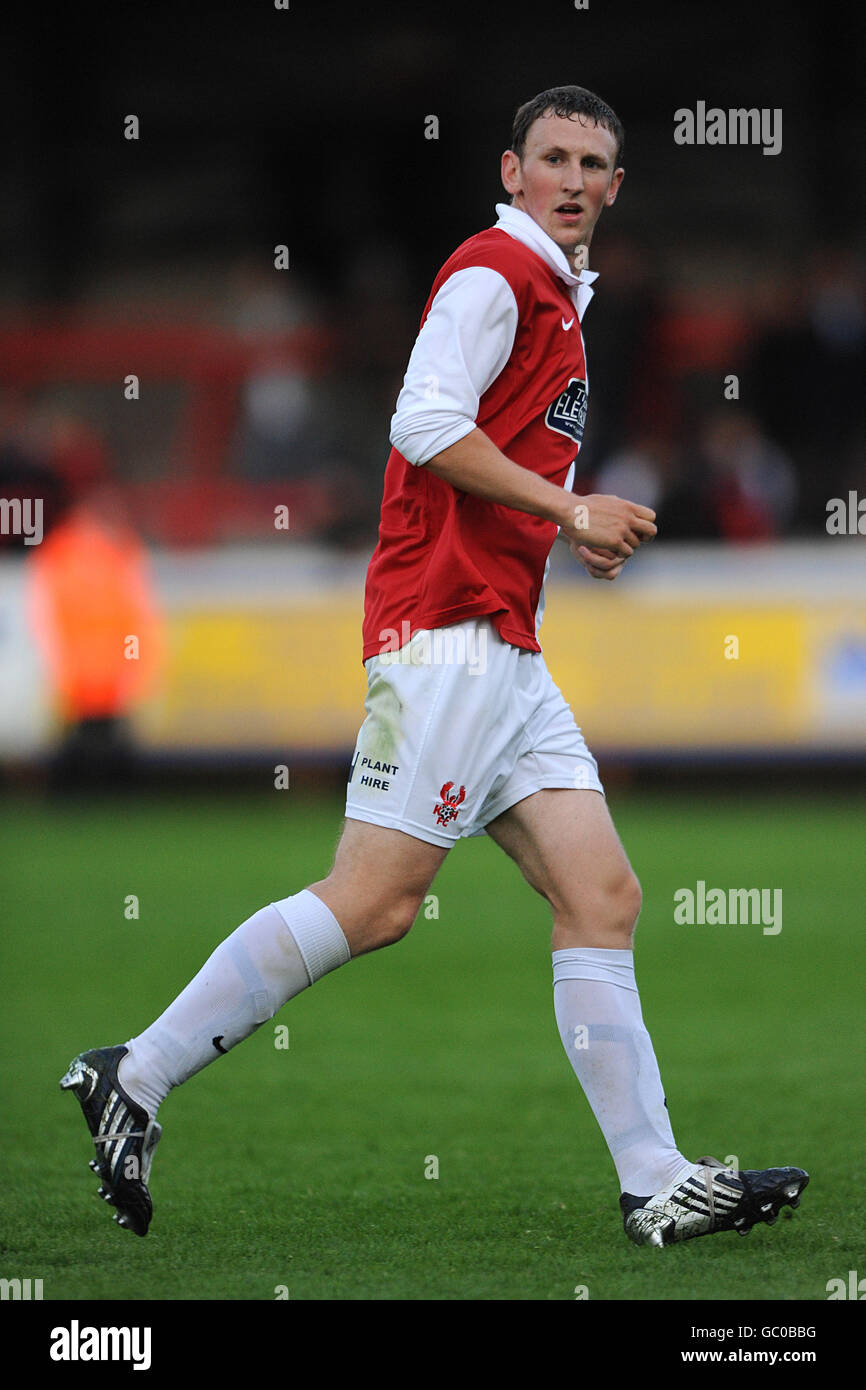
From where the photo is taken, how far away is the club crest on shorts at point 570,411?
174 inches

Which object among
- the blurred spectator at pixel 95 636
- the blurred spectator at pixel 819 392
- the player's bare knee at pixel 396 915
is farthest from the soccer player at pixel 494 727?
the blurred spectator at pixel 819 392

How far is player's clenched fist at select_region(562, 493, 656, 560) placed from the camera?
4156 mm

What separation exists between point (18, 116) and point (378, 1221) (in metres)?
17.3

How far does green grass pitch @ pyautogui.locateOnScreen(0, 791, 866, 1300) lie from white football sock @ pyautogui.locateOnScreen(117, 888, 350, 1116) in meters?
0.37

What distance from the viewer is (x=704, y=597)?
42.5ft

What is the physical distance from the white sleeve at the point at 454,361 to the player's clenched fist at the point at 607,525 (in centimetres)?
28

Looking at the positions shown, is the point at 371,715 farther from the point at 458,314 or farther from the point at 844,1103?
the point at 844,1103

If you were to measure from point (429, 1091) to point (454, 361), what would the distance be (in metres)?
2.53

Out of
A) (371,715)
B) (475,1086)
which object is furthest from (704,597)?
(371,715)

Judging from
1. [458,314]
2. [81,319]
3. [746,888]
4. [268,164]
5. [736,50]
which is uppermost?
[736,50]

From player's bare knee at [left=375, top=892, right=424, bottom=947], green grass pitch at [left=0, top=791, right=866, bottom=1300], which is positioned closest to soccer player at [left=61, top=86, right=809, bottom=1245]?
player's bare knee at [left=375, top=892, right=424, bottom=947]

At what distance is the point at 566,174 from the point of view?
14.4 ft

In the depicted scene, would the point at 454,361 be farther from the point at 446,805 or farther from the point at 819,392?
the point at 819,392

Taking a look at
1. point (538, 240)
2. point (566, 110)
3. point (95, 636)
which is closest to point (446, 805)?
point (538, 240)
